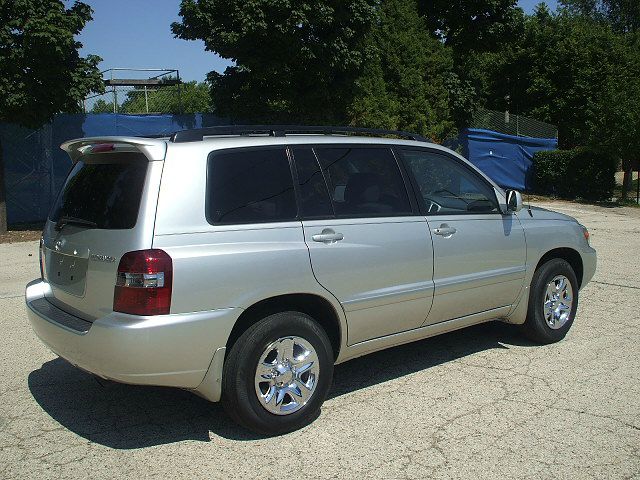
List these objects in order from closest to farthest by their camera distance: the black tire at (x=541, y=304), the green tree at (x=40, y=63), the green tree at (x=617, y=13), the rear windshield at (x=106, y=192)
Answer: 1. the rear windshield at (x=106, y=192)
2. the black tire at (x=541, y=304)
3. the green tree at (x=40, y=63)
4. the green tree at (x=617, y=13)

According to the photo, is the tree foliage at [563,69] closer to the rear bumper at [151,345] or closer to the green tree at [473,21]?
the green tree at [473,21]

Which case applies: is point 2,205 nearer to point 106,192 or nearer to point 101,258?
point 106,192

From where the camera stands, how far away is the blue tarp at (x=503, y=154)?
66.2 ft

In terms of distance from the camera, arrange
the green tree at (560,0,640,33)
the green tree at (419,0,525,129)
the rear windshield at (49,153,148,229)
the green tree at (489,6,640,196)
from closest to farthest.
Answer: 1. the rear windshield at (49,153,148,229)
2. the green tree at (419,0,525,129)
3. the green tree at (489,6,640,196)
4. the green tree at (560,0,640,33)

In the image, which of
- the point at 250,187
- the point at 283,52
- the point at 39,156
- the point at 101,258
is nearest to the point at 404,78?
the point at 283,52

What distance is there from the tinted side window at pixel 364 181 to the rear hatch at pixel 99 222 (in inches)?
47.5

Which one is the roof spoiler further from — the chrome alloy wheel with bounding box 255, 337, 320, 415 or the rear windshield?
the chrome alloy wheel with bounding box 255, 337, 320, 415

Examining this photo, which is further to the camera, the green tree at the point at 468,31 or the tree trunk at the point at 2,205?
the green tree at the point at 468,31

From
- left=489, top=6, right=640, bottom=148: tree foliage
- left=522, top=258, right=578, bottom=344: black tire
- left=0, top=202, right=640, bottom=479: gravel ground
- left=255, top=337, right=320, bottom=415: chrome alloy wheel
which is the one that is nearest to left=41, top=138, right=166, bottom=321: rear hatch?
left=0, top=202, right=640, bottom=479: gravel ground

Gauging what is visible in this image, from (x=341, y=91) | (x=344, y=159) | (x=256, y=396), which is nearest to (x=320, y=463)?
(x=256, y=396)

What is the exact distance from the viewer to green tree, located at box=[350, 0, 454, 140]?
17094 mm

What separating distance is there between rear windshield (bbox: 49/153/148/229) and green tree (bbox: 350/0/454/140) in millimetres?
12779

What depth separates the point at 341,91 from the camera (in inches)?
596

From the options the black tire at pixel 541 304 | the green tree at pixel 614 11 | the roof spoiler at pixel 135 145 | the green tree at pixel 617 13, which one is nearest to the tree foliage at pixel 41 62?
the roof spoiler at pixel 135 145
